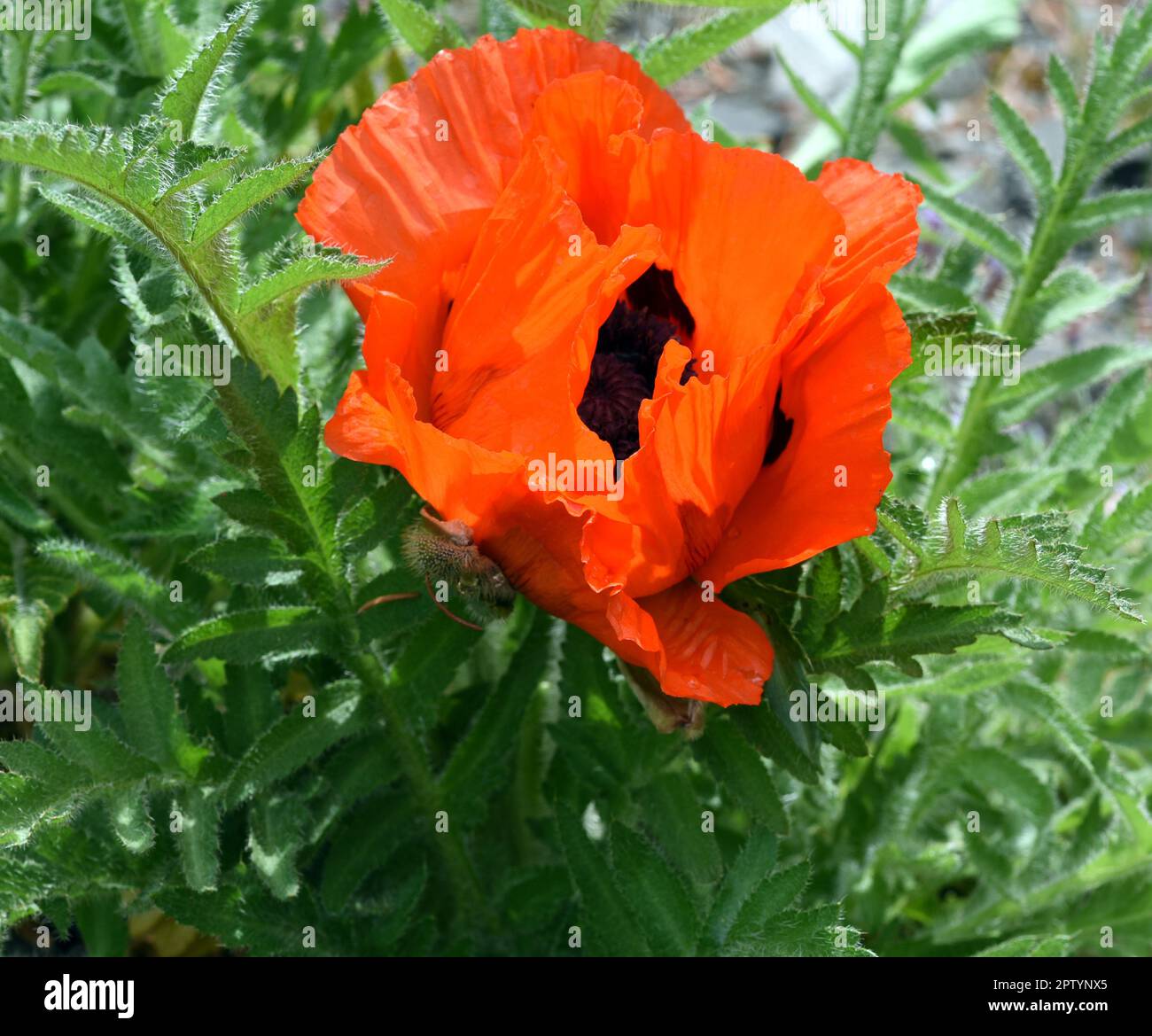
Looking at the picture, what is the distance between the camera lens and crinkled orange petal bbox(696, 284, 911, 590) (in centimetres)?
155

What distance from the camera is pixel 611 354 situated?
6.23 feet

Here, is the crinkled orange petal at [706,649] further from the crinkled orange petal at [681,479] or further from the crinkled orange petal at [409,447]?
the crinkled orange petal at [409,447]

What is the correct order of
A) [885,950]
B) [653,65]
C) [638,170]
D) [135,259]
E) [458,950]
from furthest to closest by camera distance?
[885,950]
[653,65]
[458,950]
[135,259]
[638,170]

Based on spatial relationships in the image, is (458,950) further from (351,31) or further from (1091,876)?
(351,31)

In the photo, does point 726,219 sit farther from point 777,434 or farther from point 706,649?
point 706,649

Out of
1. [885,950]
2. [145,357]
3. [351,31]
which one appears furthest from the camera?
[351,31]

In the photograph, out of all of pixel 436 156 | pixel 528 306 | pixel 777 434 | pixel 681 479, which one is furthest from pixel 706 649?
pixel 436 156

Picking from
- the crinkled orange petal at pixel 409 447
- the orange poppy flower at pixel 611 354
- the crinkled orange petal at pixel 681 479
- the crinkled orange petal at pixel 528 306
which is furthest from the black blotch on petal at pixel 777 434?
the crinkled orange petal at pixel 409 447

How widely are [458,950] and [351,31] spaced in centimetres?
179

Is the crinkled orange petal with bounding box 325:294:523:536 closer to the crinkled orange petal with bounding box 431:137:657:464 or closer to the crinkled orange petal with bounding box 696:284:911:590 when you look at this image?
the crinkled orange petal with bounding box 431:137:657:464

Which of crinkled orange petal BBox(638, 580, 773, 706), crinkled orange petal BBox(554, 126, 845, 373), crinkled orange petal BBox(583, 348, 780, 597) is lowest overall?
crinkled orange petal BBox(638, 580, 773, 706)

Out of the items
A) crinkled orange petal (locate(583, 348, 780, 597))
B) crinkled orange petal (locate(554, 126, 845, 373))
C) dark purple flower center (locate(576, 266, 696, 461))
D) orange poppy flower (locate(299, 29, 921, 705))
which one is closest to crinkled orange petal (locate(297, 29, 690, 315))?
orange poppy flower (locate(299, 29, 921, 705))

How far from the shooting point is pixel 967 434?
2535 millimetres

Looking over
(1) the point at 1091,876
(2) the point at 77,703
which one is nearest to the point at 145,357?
(2) the point at 77,703
